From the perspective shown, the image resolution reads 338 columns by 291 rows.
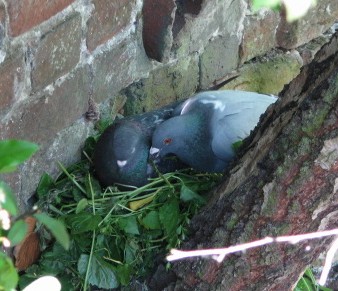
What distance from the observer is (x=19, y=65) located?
2.14 m

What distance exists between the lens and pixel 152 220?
2395mm

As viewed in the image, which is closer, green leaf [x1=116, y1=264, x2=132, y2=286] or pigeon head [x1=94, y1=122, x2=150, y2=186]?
green leaf [x1=116, y1=264, x2=132, y2=286]

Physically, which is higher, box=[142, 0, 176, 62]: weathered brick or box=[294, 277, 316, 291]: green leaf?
box=[142, 0, 176, 62]: weathered brick

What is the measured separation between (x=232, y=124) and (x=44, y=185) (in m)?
0.67

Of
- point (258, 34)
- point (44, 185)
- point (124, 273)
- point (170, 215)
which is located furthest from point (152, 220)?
point (258, 34)

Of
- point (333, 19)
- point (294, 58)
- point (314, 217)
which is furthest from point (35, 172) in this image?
point (333, 19)

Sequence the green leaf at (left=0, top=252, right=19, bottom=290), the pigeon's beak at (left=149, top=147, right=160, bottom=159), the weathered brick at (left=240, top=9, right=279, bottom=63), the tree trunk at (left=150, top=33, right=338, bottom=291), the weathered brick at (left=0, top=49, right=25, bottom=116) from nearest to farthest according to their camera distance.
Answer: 1. the green leaf at (left=0, top=252, right=19, bottom=290)
2. the tree trunk at (left=150, top=33, right=338, bottom=291)
3. the weathered brick at (left=0, top=49, right=25, bottom=116)
4. the pigeon's beak at (left=149, top=147, right=160, bottom=159)
5. the weathered brick at (left=240, top=9, right=279, bottom=63)

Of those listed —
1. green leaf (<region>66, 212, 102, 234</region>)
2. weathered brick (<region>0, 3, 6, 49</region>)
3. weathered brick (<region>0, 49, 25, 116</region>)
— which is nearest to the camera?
weathered brick (<region>0, 3, 6, 49</region>)

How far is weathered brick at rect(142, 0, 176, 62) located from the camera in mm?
2744

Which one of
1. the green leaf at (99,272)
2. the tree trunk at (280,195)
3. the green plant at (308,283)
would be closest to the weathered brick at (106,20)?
the green leaf at (99,272)

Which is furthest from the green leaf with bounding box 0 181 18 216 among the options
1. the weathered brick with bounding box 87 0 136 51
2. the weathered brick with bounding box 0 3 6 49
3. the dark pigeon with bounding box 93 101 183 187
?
the dark pigeon with bounding box 93 101 183 187

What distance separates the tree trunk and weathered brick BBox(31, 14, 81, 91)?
0.65 meters

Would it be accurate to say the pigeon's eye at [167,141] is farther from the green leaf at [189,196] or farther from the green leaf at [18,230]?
the green leaf at [18,230]

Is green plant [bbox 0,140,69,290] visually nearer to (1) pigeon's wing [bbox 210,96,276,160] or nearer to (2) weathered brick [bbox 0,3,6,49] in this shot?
(2) weathered brick [bbox 0,3,6,49]
